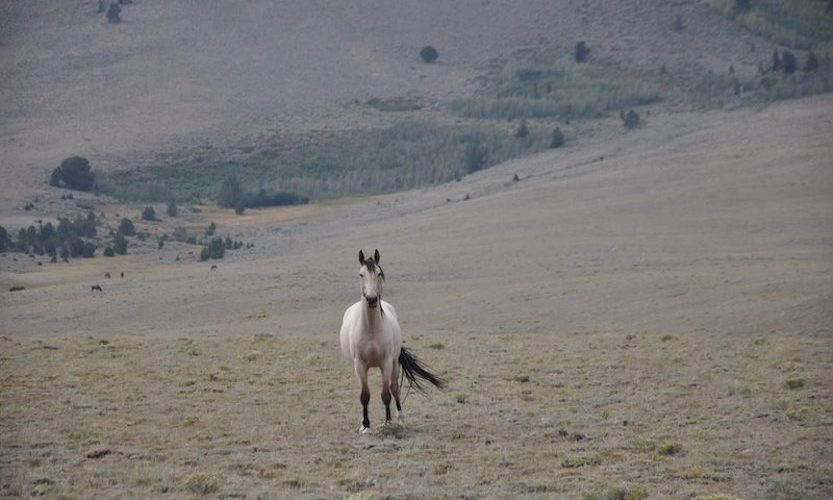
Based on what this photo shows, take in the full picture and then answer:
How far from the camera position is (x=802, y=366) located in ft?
58.9

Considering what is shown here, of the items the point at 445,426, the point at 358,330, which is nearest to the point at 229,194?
the point at 445,426

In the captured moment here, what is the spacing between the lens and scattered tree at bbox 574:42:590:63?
385ft

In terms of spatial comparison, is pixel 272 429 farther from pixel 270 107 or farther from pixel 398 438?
pixel 270 107

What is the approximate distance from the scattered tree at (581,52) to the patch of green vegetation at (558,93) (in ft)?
3.92

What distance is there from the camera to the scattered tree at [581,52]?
117 m

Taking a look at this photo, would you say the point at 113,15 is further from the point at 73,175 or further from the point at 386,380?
the point at 386,380

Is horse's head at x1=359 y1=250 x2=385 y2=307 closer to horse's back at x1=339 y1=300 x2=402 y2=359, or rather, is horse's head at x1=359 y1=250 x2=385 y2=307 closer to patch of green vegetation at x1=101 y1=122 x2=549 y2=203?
horse's back at x1=339 y1=300 x2=402 y2=359

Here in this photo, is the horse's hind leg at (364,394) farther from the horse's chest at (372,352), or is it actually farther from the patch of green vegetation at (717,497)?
the patch of green vegetation at (717,497)

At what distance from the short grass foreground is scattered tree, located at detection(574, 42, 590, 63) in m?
98.5

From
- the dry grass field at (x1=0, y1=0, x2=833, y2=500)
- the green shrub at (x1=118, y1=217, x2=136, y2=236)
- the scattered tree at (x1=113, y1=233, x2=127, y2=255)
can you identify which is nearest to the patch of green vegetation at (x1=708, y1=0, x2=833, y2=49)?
the dry grass field at (x1=0, y1=0, x2=833, y2=500)

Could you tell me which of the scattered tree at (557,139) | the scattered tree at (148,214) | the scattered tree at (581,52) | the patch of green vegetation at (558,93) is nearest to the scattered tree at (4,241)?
the scattered tree at (148,214)

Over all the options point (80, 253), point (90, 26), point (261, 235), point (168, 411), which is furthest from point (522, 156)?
point (168, 411)

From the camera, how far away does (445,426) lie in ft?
45.0

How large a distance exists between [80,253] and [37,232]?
4876 millimetres
